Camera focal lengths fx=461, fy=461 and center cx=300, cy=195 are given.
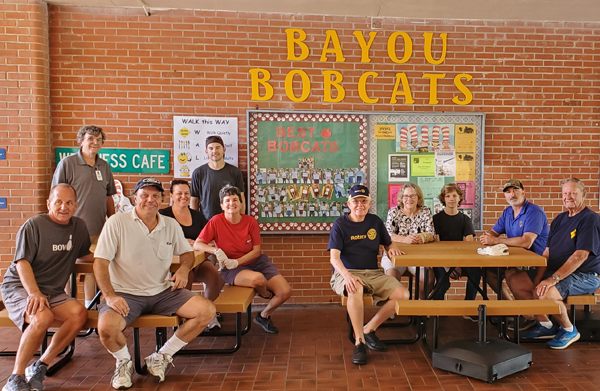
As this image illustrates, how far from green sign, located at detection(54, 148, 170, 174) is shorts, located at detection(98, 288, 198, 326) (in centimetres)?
202

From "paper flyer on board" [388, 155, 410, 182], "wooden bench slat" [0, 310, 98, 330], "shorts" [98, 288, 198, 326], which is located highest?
"paper flyer on board" [388, 155, 410, 182]

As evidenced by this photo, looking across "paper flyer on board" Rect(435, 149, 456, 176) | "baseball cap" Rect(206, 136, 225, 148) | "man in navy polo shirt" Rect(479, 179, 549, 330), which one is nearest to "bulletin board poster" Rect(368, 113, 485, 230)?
"paper flyer on board" Rect(435, 149, 456, 176)

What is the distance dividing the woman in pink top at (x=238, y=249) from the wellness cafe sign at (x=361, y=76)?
156 cm

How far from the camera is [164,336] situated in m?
3.82

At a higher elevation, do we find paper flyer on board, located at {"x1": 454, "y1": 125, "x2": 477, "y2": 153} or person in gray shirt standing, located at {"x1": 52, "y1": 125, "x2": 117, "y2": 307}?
paper flyer on board, located at {"x1": 454, "y1": 125, "x2": 477, "y2": 153}

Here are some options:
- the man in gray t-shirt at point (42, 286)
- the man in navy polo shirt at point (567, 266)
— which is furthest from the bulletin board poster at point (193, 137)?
the man in navy polo shirt at point (567, 266)

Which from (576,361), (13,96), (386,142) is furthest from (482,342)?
(13,96)

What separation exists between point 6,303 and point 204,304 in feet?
4.64

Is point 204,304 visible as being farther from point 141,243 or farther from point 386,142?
point 386,142

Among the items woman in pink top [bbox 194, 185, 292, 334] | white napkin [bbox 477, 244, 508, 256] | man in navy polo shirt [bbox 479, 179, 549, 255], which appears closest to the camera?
white napkin [bbox 477, 244, 508, 256]

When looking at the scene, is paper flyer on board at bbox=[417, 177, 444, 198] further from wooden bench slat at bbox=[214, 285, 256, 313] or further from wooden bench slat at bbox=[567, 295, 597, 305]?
wooden bench slat at bbox=[214, 285, 256, 313]

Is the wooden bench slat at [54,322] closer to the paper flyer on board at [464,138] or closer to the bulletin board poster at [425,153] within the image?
the bulletin board poster at [425,153]

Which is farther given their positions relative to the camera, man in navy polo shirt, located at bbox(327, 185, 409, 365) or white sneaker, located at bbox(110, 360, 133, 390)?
man in navy polo shirt, located at bbox(327, 185, 409, 365)

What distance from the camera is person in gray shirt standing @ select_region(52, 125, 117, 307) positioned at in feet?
14.6
